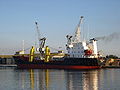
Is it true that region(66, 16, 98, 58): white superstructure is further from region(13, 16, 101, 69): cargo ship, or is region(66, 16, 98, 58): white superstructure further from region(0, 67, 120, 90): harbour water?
region(0, 67, 120, 90): harbour water

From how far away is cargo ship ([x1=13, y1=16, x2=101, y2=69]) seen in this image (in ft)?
307

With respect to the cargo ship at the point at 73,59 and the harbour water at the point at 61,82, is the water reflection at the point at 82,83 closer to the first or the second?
the harbour water at the point at 61,82

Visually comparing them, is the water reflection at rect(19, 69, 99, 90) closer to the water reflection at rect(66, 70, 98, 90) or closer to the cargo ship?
the water reflection at rect(66, 70, 98, 90)

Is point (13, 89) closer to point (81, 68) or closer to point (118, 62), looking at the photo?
point (81, 68)

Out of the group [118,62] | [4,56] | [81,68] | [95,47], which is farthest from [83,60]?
[4,56]

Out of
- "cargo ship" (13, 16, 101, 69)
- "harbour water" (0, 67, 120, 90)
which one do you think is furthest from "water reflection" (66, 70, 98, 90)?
"cargo ship" (13, 16, 101, 69)

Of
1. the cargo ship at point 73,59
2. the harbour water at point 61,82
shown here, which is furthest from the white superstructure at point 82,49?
the harbour water at point 61,82

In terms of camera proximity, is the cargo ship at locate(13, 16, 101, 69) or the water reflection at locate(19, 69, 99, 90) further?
the cargo ship at locate(13, 16, 101, 69)

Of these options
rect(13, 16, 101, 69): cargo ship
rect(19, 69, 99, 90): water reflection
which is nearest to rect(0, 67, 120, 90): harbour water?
rect(19, 69, 99, 90): water reflection

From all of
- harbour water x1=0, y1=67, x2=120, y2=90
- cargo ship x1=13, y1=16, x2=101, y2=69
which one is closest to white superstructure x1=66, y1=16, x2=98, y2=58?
cargo ship x1=13, y1=16, x2=101, y2=69

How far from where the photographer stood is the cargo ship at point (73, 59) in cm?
9344

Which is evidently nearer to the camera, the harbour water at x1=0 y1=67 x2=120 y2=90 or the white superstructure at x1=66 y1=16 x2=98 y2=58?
the harbour water at x1=0 y1=67 x2=120 y2=90

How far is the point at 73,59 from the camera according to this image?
95938 millimetres

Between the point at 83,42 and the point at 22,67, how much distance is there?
22082mm
